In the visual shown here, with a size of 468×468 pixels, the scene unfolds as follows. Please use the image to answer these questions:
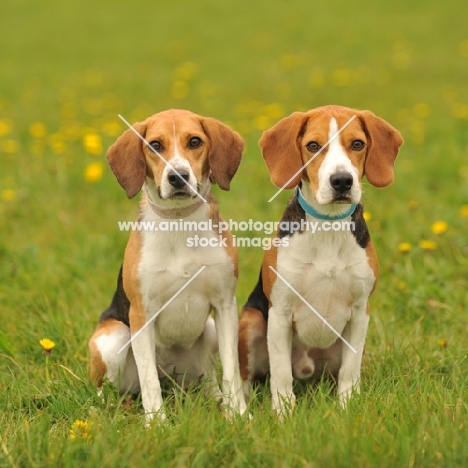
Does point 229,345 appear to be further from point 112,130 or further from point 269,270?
point 112,130

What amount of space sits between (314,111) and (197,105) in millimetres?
8247

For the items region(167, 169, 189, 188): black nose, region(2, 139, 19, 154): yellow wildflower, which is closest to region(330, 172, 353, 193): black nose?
region(167, 169, 189, 188): black nose

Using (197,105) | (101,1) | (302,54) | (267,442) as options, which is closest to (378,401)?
(267,442)

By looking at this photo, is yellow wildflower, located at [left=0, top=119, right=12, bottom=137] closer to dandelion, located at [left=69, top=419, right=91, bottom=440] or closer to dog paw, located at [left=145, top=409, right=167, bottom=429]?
dog paw, located at [left=145, top=409, right=167, bottom=429]

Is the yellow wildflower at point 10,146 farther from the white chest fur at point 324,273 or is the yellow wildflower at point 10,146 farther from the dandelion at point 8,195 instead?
the white chest fur at point 324,273

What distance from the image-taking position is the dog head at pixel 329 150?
13.9ft

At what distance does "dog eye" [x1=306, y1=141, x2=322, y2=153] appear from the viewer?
4.33 m

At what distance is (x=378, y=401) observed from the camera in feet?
13.6

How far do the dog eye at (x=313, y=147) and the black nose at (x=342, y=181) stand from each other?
0.24 m

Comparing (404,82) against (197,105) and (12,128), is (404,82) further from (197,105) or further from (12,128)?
(12,128)

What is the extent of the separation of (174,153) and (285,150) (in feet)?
2.06

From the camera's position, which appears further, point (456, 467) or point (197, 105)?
point (197, 105)

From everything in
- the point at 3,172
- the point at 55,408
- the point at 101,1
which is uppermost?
the point at 101,1

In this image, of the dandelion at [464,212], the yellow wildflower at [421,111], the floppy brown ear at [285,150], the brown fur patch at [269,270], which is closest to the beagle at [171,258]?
the brown fur patch at [269,270]
